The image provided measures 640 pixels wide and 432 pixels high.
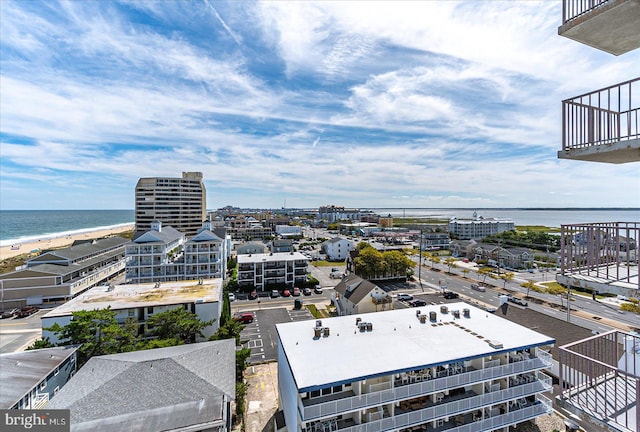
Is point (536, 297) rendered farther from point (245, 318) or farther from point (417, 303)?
point (245, 318)

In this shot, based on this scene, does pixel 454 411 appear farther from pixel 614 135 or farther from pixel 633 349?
pixel 614 135

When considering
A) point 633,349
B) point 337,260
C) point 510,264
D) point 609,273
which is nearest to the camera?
point 633,349

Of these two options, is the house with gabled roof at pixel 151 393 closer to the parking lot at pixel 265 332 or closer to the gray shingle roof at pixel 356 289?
the parking lot at pixel 265 332

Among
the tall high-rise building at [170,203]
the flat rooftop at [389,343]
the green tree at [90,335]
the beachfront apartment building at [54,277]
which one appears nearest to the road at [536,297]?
the flat rooftop at [389,343]

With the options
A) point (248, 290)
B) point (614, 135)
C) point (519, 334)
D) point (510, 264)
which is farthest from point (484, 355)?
point (510, 264)

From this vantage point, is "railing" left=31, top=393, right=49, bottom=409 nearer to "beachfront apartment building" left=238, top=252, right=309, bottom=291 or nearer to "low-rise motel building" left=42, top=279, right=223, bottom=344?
"low-rise motel building" left=42, top=279, right=223, bottom=344

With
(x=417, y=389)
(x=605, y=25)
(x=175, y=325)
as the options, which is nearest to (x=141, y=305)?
(x=175, y=325)

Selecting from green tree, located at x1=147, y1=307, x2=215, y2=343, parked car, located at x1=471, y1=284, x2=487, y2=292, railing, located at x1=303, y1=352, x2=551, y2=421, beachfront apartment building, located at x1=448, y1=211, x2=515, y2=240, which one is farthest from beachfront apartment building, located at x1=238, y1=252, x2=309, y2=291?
beachfront apartment building, located at x1=448, y1=211, x2=515, y2=240
